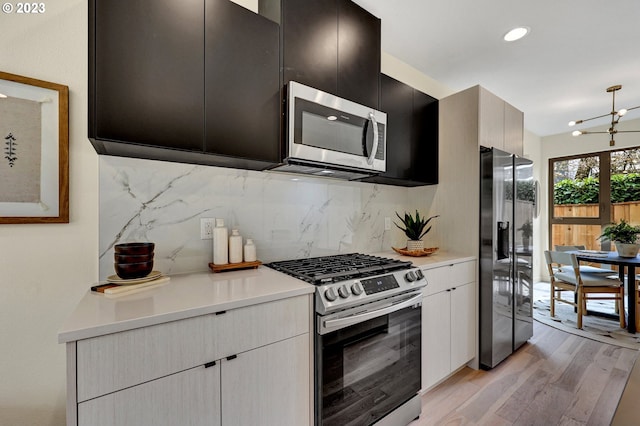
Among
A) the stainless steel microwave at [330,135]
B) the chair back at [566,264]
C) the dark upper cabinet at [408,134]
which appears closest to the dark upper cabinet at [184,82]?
the stainless steel microwave at [330,135]

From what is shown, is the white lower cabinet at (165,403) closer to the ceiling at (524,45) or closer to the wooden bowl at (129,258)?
the wooden bowl at (129,258)

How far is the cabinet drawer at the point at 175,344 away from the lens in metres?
0.85

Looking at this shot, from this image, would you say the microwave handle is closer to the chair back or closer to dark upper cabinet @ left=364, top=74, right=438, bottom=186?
dark upper cabinet @ left=364, top=74, right=438, bottom=186

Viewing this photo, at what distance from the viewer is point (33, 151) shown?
1.23 meters

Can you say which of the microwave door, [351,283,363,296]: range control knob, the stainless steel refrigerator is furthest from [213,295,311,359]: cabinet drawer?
the stainless steel refrigerator

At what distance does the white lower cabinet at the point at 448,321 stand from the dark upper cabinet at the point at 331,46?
1399 mm

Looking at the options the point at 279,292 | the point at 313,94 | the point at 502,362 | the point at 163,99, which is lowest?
the point at 502,362

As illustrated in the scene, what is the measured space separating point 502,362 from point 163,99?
3.14 meters

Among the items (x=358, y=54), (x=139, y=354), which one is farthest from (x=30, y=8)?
(x=358, y=54)

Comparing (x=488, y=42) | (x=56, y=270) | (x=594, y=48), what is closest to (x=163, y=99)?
(x=56, y=270)

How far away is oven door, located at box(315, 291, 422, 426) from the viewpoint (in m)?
1.33

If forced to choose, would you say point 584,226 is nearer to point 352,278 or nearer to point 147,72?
point 352,278

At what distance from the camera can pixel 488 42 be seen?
2404 millimetres

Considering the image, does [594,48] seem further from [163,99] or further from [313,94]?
[163,99]
